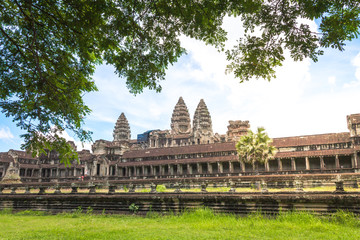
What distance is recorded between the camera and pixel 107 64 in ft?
25.4

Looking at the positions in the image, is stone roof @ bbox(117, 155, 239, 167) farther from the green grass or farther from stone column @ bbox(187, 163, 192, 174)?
the green grass

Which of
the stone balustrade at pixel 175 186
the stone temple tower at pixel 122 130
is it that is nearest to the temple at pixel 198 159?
the stone balustrade at pixel 175 186

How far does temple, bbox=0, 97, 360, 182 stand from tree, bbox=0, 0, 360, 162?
31054mm

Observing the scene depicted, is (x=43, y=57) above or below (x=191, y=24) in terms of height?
below

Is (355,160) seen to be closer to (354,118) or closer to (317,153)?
(317,153)

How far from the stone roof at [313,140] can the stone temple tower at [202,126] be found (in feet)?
108

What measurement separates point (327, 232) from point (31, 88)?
30.7 ft

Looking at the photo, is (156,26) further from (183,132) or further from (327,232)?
(183,132)

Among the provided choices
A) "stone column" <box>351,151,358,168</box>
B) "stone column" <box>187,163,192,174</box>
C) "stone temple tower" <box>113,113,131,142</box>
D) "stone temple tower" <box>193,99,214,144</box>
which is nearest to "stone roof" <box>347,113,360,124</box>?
"stone column" <box>351,151,358,168</box>

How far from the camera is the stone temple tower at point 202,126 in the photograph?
7438cm

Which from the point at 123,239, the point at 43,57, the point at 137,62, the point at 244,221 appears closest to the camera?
the point at 123,239

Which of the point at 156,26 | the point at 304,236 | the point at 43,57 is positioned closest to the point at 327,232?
the point at 304,236

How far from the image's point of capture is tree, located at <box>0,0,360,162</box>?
251 inches

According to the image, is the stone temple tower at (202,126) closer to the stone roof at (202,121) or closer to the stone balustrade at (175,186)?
the stone roof at (202,121)
